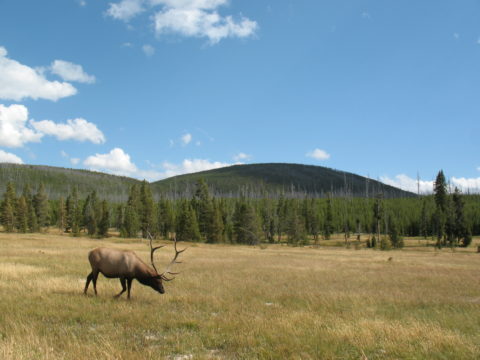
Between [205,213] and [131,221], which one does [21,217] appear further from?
[205,213]

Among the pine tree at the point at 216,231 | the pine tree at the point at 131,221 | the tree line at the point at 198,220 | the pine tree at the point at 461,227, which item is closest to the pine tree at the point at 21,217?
the tree line at the point at 198,220

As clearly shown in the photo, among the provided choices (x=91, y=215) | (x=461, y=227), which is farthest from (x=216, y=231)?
(x=461, y=227)

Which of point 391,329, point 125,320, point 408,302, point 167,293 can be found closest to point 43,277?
point 167,293

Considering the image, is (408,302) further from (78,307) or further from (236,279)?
(78,307)

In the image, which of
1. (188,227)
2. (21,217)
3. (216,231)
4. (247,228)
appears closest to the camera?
(188,227)

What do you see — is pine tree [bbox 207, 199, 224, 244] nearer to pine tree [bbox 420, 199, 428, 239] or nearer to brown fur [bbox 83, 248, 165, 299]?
brown fur [bbox 83, 248, 165, 299]

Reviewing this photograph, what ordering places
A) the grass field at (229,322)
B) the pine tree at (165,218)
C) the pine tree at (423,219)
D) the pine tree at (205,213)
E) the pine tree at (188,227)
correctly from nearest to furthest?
the grass field at (229,322) → the pine tree at (188,227) → the pine tree at (205,213) → the pine tree at (165,218) → the pine tree at (423,219)

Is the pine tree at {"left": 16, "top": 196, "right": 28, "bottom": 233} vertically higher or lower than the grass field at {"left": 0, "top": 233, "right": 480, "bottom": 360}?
higher

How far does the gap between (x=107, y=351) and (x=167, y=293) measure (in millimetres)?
7198

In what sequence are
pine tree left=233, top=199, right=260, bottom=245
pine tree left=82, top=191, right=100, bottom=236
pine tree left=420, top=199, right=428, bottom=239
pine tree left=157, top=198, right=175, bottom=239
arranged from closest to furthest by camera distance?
pine tree left=233, top=199, right=260, bottom=245, pine tree left=157, top=198, right=175, bottom=239, pine tree left=82, top=191, right=100, bottom=236, pine tree left=420, top=199, right=428, bottom=239

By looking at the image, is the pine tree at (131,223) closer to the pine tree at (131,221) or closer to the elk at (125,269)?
the pine tree at (131,221)

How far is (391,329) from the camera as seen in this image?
8406 mm

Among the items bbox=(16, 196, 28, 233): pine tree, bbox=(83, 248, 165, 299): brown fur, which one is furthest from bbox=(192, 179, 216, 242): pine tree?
bbox=(83, 248, 165, 299): brown fur

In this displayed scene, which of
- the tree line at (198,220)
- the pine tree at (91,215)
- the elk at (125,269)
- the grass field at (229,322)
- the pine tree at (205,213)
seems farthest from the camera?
the pine tree at (91,215)
